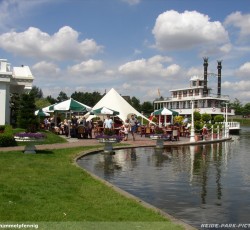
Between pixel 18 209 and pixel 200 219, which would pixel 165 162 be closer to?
pixel 200 219

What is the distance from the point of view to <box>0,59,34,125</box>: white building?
83.7ft

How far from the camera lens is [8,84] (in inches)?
1025

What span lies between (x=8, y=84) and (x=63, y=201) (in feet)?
67.0

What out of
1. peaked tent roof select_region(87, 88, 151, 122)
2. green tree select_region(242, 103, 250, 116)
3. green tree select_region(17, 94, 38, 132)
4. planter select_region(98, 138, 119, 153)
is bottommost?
planter select_region(98, 138, 119, 153)

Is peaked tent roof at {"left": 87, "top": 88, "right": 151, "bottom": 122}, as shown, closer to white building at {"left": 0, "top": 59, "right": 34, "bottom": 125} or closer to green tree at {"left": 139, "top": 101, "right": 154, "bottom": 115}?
white building at {"left": 0, "top": 59, "right": 34, "bottom": 125}

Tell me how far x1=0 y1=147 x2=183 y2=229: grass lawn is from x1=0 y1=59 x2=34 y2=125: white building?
1531 centimetres

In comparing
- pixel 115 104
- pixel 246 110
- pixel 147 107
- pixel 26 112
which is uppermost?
pixel 147 107

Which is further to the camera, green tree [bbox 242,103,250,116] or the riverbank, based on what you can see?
green tree [bbox 242,103,250,116]

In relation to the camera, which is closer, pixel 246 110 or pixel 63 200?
pixel 63 200

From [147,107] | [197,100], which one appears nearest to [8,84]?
[197,100]

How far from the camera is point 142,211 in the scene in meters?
6.59

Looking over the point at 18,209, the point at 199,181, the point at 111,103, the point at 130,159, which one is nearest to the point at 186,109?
the point at 111,103

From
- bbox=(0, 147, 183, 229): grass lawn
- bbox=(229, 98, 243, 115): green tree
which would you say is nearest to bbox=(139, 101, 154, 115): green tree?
bbox=(229, 98, 243, 115): green tree

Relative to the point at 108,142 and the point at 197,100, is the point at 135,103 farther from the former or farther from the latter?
the point at 108,142
